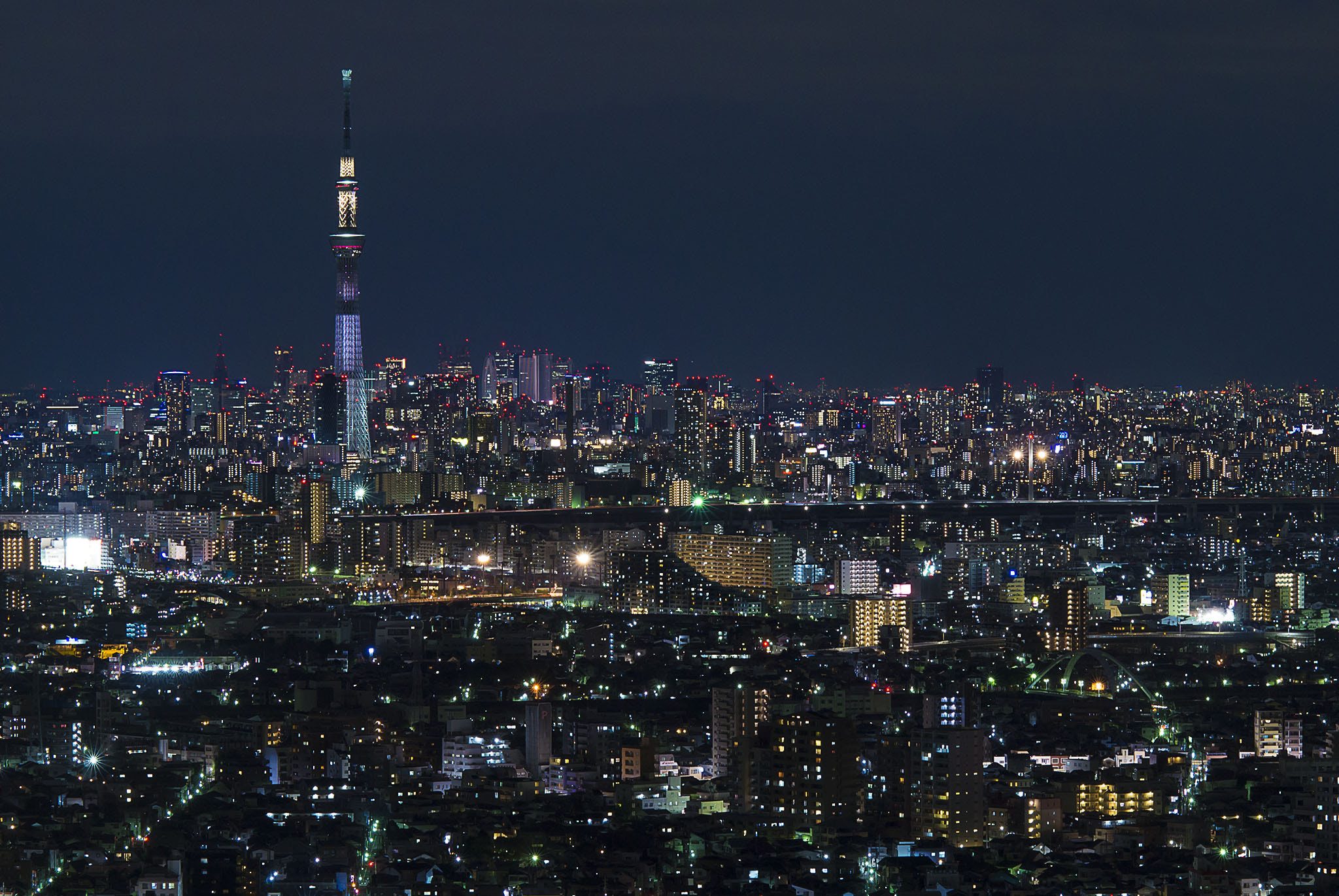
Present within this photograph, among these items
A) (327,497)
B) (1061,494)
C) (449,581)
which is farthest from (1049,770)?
(1061,494)

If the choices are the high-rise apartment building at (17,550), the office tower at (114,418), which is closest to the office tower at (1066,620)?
the high-rise apartment building at (17,550)

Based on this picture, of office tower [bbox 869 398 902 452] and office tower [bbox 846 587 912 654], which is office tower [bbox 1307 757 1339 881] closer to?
office tower [bbox 846 587 912 654]

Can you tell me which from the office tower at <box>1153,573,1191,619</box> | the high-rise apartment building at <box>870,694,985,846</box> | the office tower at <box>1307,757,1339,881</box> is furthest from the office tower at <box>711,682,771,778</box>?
the office tower at <box>1153,573,1191,619</box>

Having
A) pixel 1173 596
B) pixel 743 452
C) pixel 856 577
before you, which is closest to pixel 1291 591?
pixel 1173 596

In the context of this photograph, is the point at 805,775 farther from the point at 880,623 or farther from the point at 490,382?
the point at 490,382

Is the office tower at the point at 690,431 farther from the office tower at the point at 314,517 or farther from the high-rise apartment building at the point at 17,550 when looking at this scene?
the high-rise apartment building at the point at 17,550

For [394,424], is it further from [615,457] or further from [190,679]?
[190,679]
